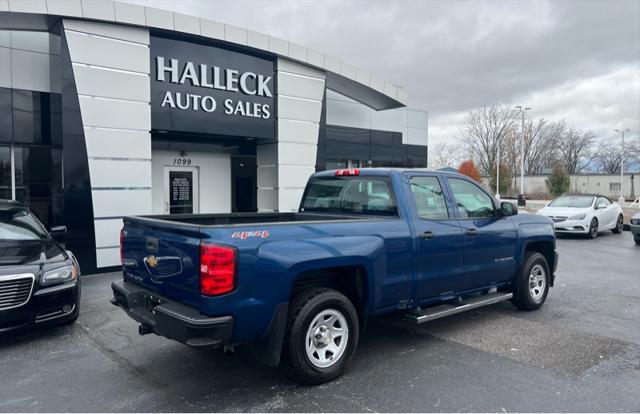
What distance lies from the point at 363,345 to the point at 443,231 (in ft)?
4.99

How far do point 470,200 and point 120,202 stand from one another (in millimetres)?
6902

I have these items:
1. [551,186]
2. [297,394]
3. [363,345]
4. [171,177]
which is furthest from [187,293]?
[551,186]

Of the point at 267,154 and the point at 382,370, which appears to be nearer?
the point at 382,370

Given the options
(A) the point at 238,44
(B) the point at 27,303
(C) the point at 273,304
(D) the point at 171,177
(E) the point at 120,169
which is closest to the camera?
(C) the point at 273,304

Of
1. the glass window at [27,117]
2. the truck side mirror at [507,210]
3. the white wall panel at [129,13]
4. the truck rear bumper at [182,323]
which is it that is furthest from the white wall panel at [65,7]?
the truck side mirror at [507,210]

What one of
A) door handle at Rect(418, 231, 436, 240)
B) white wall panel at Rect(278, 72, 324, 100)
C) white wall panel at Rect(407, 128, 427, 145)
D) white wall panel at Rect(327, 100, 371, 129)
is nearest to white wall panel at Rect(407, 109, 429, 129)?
white wall panel at Rect(407, 128, 427, 145)

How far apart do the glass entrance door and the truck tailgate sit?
804 cm

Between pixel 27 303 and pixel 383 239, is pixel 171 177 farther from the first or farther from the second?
pixel 383 239

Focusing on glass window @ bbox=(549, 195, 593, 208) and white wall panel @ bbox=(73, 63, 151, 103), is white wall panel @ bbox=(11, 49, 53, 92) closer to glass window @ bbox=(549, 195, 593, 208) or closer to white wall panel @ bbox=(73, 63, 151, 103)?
white wall panel @ bbox=(73, 63, 151, 103)

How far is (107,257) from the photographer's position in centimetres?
916

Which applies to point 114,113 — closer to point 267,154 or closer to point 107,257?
point 107,257

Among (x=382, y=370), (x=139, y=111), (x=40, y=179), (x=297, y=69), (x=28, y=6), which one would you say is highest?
(x=28, y=6)

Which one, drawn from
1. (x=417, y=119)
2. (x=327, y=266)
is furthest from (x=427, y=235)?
(x=417, y=119)

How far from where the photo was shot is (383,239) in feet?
14.7
